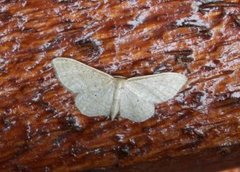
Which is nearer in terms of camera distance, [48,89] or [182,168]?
[48,89]

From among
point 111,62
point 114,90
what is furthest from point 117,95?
point 111,62

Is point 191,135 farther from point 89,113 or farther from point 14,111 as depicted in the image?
point 14,111

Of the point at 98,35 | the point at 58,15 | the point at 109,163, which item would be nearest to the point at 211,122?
the point at 109,163

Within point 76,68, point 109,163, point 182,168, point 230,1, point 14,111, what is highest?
point 230,1

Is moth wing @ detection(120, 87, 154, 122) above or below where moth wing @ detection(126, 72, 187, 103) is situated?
below

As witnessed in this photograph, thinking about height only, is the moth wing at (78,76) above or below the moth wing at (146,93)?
above
